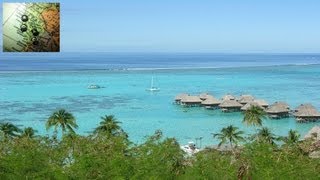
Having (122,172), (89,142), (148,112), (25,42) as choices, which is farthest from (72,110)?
(25,42)

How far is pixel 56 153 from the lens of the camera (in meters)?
19.9

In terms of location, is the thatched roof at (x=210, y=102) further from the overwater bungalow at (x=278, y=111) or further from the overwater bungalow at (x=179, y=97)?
the overwater bungalow at (x=278, y=111)

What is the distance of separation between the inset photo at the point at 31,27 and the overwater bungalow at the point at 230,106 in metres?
43.0

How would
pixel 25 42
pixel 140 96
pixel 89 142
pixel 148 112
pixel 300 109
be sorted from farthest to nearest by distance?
pixel 140 96 → pixel 148 112 → pixel 300 109 → pixel 89 142 → pixel 25 42

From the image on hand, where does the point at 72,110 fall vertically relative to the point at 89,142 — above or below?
below

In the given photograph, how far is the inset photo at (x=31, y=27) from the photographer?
13164 millimetres

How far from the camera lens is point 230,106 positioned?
5550 centimetres

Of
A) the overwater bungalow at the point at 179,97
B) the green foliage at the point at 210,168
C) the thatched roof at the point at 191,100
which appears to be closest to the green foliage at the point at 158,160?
the green foliage at the point at 210,168

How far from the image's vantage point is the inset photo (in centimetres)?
1316

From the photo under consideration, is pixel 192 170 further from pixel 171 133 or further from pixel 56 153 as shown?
pixel 171 133

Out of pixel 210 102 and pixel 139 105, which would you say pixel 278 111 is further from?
pixel 139 105

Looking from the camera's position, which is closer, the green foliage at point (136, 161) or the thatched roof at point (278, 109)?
the green foliage at point (136, 161)

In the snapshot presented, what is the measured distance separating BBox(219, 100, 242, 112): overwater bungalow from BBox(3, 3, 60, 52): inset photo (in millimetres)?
42995

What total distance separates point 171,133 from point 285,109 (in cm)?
1347
